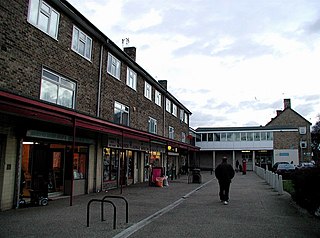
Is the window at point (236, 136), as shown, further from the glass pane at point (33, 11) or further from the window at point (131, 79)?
the glass pane at point (33, 11)

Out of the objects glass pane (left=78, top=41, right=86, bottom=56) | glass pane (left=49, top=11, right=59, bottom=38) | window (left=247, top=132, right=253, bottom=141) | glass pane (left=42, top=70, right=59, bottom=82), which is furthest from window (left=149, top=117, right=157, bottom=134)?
window (left=247, top=132, right=253, bottom=141)

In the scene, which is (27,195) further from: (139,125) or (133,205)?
(139,125)

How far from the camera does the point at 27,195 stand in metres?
12.7

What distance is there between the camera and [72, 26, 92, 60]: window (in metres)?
14.7

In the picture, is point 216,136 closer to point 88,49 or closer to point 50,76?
point 88,49

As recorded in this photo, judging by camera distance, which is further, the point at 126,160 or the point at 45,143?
the point at 126,160

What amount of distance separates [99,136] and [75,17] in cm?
558

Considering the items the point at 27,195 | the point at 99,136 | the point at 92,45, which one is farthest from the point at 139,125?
the point at 27,195

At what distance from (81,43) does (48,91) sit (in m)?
3.58

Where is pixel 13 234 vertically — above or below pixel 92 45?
below

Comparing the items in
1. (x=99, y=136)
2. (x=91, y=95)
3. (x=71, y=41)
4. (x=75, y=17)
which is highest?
(x=75, y=17)

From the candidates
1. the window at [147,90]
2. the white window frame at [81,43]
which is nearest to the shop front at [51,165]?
the white window frame at [81,43]

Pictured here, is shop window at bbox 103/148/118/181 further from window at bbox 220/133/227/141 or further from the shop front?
window at bbox 220/133/227/141

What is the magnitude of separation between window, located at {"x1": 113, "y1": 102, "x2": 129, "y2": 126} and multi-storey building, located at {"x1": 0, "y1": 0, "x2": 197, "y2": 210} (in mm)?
57
